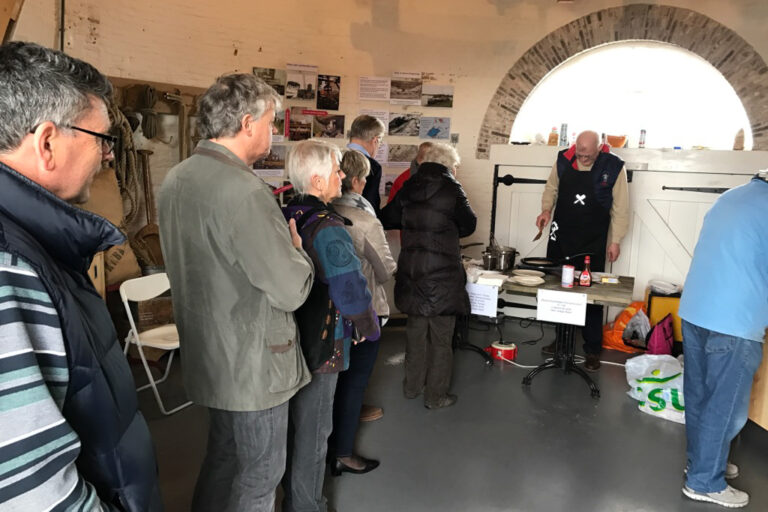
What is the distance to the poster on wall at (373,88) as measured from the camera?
6371mm

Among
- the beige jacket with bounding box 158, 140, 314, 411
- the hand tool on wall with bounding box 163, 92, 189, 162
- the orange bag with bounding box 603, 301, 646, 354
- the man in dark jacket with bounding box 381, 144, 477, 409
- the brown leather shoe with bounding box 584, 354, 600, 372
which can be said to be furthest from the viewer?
the orange bag with bounding box 603, 301, 646, 354

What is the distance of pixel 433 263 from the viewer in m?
3.99

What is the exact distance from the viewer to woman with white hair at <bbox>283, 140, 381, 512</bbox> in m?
2.42

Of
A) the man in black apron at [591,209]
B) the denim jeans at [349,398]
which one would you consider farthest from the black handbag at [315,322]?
the man in black apron at [591,209]

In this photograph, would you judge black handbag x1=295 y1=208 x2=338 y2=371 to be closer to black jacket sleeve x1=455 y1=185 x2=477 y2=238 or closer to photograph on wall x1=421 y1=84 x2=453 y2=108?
black jacket sleeve x1=455 y1=185 x2=477 y2=238

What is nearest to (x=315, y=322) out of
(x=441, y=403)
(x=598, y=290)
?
(x=441, y=403)

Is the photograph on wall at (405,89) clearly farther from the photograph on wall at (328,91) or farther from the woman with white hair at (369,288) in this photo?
the woman with white hair at (369,288)

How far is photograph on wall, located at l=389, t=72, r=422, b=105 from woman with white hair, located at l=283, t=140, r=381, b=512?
13.4 feet

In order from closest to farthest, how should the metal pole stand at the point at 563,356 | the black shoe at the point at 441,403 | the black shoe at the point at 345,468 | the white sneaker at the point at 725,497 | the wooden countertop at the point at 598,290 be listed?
the white sneaker at the point at 725,497 < the black shoe at the point at 345,468 < the wooden countertop at the point at 598,290 < the black shoe at the point at 441,403 < the metal pole stand at the point at 563,356

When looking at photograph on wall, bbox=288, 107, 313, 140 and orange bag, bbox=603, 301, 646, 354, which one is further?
photograph on wall, bbox=288, 107, 313, 140

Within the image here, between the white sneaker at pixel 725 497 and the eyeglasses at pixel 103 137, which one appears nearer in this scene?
the eyeglasses at pixel 103 137

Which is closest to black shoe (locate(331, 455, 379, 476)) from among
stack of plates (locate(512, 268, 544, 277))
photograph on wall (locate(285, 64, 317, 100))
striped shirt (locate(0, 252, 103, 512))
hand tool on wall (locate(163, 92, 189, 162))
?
stack of plates (locate(512, 268, 544, 277))

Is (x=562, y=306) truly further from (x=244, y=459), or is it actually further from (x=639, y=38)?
(x=639, y=38)

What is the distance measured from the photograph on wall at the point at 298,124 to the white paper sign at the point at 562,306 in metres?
3.26
